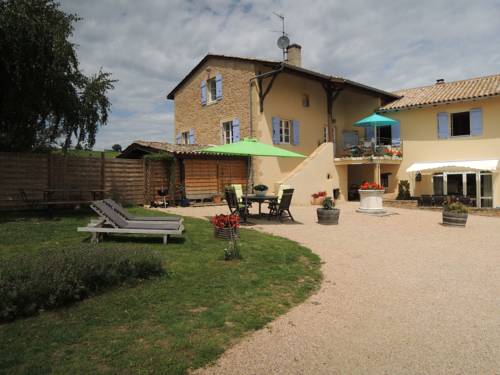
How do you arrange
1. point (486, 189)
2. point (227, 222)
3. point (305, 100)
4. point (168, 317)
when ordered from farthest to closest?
1. point (305, 100)
2. point (486, 189)
3. point (227, 222)
4. point (168, 317)

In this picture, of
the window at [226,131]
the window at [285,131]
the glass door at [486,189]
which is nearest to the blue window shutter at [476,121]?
the glass door at [486,189]

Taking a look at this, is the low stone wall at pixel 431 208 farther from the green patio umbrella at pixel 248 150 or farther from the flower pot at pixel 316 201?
the green patio umbrella at pixel 248 150

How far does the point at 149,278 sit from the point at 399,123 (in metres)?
19.2

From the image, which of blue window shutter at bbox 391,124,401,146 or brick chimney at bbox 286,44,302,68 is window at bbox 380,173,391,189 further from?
brick chimney at bbox 286,44,302,68

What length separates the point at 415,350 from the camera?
3.08 metres

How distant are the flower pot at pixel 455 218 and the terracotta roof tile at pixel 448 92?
989 cm

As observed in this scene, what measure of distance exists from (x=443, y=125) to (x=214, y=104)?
39.4 ft

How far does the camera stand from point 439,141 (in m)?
19.3

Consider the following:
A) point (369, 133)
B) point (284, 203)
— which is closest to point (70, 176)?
point (284, 203)

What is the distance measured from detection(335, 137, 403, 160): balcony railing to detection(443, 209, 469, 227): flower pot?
27.4 ft

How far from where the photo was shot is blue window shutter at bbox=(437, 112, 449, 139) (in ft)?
62.6

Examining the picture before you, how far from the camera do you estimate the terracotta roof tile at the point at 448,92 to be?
17938 millimetres

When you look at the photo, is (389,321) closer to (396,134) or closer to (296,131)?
(296,131)

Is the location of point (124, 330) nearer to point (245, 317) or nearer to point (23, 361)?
point (23, 361)
